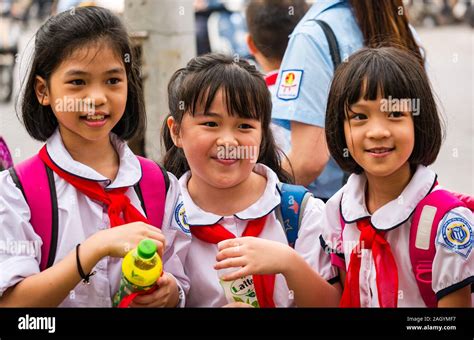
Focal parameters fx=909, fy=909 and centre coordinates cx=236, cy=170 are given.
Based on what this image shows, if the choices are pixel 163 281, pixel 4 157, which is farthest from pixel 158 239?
pixel 4 157

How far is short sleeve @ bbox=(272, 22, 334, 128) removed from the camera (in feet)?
8.20

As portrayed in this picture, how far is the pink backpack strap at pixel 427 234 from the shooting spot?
202 centimetres

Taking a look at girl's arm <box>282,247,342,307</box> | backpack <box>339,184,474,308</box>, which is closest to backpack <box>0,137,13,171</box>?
girl's arm <box>282,247,342,307</box>

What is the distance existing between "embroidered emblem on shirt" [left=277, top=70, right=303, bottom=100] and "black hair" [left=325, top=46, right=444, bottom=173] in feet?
1.05

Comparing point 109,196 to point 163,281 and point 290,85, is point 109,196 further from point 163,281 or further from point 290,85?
point 290,85

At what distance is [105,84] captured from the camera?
83.3 inches

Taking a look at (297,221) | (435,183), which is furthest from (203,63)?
(435,183)

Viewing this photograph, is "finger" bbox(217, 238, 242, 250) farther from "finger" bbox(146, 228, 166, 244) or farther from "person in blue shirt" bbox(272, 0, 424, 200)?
"person in blue shirt" bbox(272, 0, 424, 200)

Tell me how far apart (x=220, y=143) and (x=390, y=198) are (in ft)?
1.38

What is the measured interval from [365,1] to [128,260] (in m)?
1.09

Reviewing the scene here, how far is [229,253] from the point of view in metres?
2.02

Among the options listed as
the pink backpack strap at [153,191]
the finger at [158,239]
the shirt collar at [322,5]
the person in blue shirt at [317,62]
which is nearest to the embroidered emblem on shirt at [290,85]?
the person in blue shirt at [317,62]
